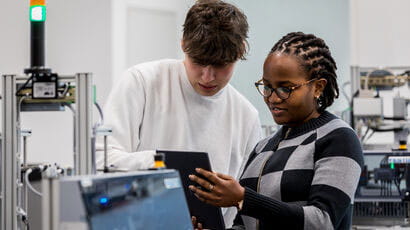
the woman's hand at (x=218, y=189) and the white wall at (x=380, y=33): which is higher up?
the white wall at (x=380, y=33)

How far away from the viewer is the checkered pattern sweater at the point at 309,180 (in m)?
1.23

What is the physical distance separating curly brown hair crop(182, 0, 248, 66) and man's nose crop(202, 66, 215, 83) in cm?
2

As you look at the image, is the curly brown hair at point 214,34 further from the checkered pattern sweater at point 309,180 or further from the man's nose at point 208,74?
the checkered pattern sweater at point 309,180

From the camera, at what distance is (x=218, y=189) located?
1.20 meters

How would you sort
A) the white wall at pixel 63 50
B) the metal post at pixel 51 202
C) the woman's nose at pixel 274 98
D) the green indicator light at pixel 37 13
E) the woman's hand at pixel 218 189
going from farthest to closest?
the white wall at pixel 63 50, the green indicator light at pixel 37 13, the woman's nose at pixel 274 98, the woman's hand at pixel 218 189, the metal post at pixel 51 202

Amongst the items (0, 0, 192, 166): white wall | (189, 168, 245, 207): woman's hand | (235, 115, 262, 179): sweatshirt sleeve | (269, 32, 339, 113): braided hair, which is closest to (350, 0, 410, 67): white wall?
(0, 0, 192, 166): white wall

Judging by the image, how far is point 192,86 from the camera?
1.84 metres

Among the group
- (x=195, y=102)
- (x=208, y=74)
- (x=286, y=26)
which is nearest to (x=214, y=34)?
(x=208, y=74)

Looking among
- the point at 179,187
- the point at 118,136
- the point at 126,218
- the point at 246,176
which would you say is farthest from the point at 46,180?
the point at 118,136

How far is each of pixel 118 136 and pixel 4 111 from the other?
0.31 meters

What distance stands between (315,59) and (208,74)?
0.42 metres

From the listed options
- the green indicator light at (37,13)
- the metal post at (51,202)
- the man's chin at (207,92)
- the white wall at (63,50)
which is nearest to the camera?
the metal post at (51,202)

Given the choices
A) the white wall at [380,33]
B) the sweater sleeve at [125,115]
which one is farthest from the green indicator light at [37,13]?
the white wall at [380,33]

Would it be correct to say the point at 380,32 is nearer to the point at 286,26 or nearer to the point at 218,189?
the point at 286,26
